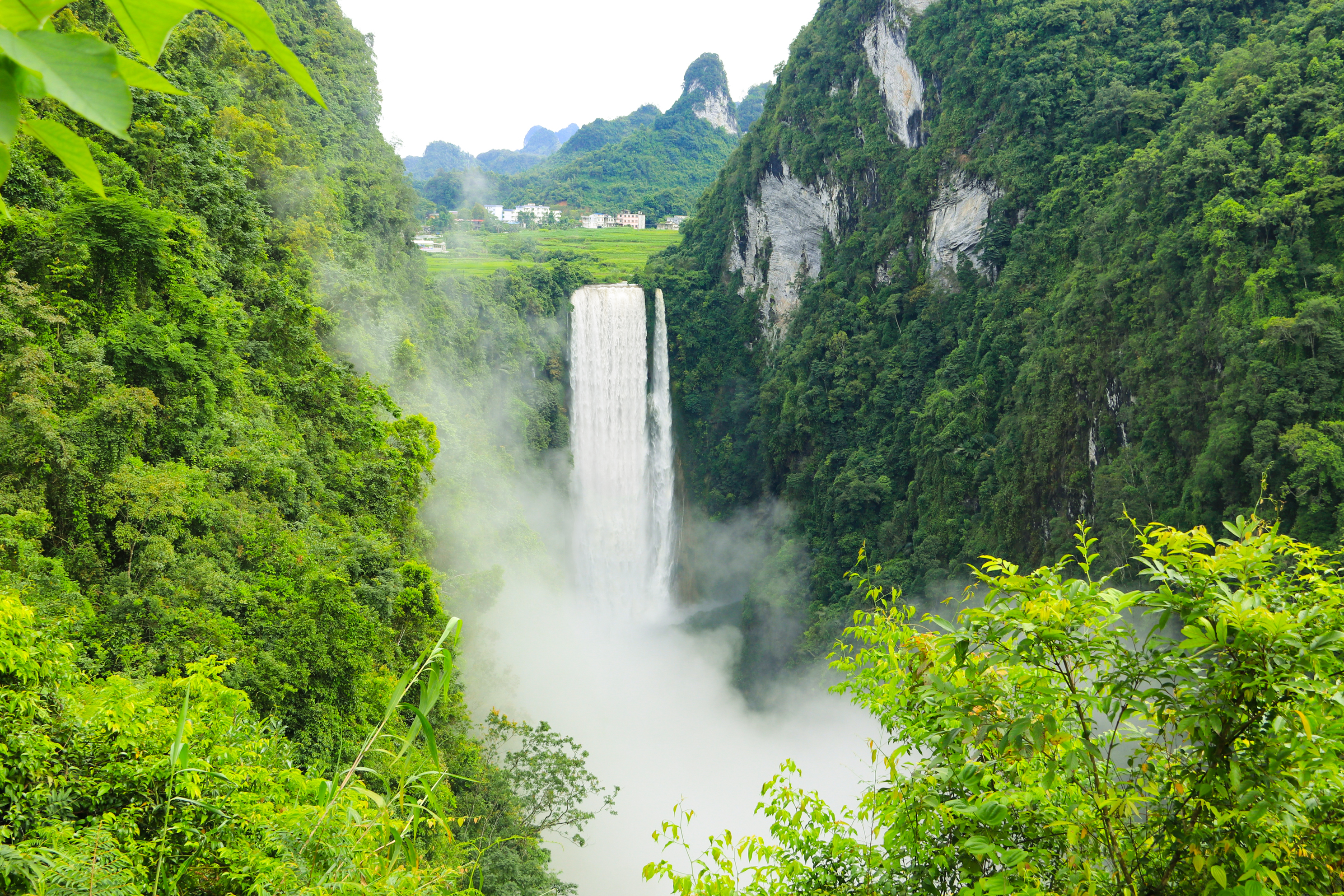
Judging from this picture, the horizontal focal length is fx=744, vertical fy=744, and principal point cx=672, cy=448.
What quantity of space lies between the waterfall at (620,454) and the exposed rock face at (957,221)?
13.1 metres

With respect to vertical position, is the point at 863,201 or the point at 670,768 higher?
the point at 863,201

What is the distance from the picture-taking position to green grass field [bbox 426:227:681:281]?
3706cm

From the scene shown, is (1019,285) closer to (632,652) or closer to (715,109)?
(632,652)

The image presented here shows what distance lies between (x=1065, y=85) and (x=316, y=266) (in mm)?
27463

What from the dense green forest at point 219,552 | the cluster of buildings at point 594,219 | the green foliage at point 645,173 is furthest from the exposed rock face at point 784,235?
the dense green forest at point 219,552

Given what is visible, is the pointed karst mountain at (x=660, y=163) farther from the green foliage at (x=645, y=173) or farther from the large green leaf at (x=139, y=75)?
the large green leaf at (x=139, y=75)

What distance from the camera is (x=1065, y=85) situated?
2838 centimetres

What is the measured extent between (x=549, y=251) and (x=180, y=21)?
4356cm

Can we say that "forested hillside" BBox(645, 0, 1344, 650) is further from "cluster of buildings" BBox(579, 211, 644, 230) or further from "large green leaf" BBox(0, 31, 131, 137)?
"cluster of buildings" BBox(579, 211, 644, 230)

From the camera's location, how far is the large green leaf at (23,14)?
0.58 m

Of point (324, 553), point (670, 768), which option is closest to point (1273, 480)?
point (324, 553)

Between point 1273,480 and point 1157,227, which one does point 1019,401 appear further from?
point 1273,480

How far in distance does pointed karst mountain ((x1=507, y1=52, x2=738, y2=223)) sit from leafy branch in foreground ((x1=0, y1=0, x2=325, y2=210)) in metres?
61.9

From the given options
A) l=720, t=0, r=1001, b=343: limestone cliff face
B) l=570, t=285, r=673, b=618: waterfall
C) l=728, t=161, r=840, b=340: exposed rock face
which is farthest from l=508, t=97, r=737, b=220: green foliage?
l=570, t=285, r=673, b=618: waterfall
